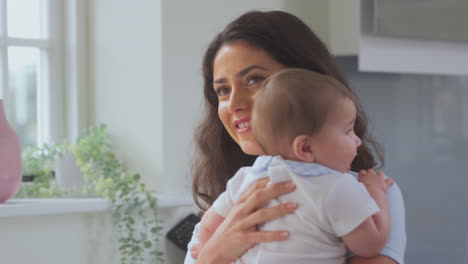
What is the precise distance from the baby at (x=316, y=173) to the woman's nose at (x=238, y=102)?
0.86ft

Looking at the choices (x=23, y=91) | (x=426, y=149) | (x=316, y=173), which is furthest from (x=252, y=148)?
(x=426, y=149)

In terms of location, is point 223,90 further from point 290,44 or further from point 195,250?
point 195,250

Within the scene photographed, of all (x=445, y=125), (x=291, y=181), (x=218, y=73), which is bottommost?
(x=445, y=125)

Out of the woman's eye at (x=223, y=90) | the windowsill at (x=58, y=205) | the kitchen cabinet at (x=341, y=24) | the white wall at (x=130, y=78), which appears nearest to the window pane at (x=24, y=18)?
the white wall at (x=130, y=78)

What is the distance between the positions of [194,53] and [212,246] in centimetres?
160

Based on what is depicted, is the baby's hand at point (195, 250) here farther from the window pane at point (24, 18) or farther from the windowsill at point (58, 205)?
the window pane at point (24, 18)

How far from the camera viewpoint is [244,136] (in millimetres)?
1701

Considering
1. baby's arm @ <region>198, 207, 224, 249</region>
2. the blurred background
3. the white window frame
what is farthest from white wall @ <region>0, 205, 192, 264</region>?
baby's arm @ <region>198, 207, 224, 249</region>

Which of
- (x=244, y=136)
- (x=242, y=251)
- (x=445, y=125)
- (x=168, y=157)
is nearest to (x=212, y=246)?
(x=242, y=251)

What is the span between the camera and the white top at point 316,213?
135 cm

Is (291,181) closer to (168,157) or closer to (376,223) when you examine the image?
(376,223)

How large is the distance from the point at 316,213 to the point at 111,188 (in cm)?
161

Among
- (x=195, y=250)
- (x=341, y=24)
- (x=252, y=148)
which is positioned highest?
(x=341, y=24)

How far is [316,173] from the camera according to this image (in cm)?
138
